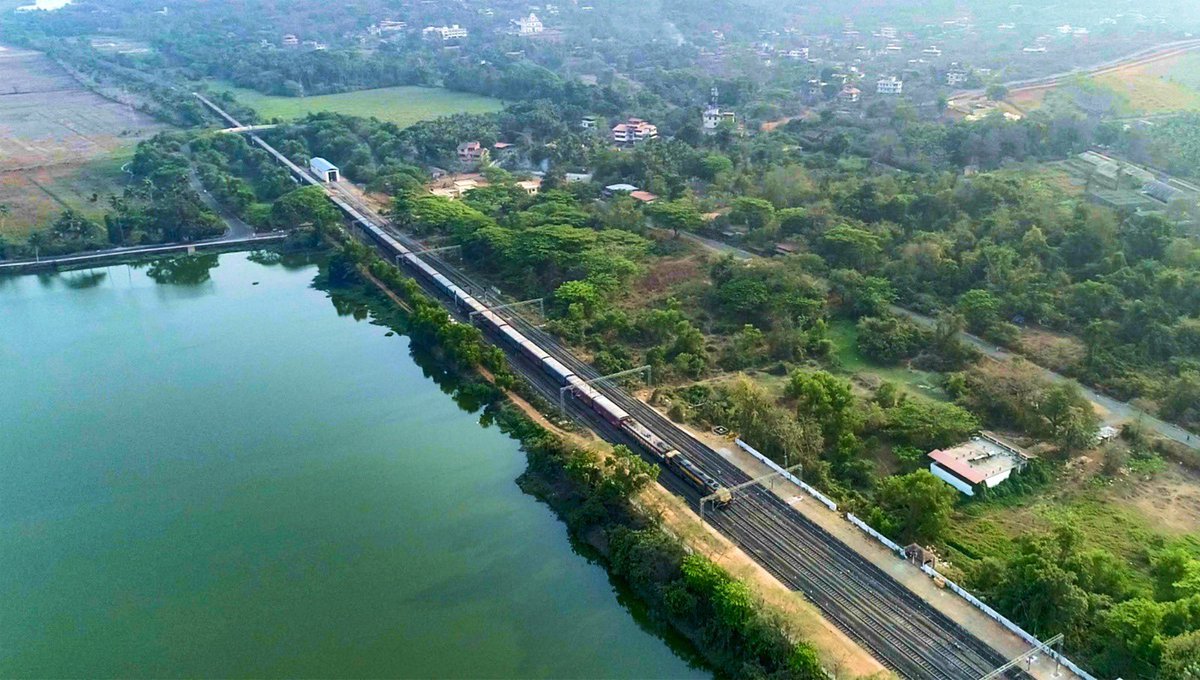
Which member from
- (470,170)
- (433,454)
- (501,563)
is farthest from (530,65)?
(501,563)

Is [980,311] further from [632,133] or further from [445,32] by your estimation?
[445,32]

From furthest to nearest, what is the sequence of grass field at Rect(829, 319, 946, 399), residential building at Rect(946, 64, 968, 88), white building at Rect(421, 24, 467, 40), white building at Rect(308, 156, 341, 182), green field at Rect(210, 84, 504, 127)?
white building at Rect(421, 24, 467, 40) < green field at Rect(210, 84, 504, 127) < residential building at Rect(946, 64, 968, 88) < white building at Rect(308, 156, 341, 182) < grass field at Rect(829, 319, 946, 399)

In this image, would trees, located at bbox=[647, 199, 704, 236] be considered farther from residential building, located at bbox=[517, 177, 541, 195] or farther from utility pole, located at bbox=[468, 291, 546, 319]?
residential building, located at bbox=[517, 177, 541, 195]

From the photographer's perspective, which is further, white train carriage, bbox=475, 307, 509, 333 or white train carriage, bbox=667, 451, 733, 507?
white train carriage, bbox=475, 307, 509, 333

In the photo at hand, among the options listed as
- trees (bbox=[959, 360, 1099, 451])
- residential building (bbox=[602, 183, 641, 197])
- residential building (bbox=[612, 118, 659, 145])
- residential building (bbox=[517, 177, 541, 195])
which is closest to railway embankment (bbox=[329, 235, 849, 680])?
trees (bbox=[959, 360, 1099, 451])

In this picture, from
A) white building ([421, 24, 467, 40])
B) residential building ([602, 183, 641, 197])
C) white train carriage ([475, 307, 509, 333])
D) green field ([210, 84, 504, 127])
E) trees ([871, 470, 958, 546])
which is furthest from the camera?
white building ([421, 24, 467, 40])

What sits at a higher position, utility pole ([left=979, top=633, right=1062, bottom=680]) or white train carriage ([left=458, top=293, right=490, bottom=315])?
utility pole ([left=979, top=633, right=1062, bottom=680])

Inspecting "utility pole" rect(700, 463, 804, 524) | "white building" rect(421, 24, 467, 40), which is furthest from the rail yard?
"white building" rect(421, 24, 467, 40)
